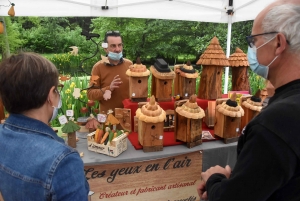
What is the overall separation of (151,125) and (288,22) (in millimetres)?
1257

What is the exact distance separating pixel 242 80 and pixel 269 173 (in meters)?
2.43

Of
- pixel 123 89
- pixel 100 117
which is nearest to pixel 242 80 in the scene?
pixel 123 89

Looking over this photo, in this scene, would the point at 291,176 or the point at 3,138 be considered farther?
the point at 3,138

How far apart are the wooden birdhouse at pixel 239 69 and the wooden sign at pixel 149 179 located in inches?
54.0

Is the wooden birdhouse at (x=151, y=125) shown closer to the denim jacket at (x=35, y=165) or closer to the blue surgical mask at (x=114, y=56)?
the blue surgical mask at (x=114, y=56)

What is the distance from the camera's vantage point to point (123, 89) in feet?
9.27

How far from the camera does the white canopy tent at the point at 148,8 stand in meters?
3.23

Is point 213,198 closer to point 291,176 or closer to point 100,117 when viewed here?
point 291,176

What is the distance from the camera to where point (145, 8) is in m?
3.56

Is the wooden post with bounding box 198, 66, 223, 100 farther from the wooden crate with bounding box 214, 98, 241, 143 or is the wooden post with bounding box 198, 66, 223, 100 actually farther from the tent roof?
the tent roof

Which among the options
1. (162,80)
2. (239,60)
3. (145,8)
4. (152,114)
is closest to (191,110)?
(152,114)

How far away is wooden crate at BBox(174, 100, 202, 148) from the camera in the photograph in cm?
208

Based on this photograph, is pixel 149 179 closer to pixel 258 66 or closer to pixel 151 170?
pixel 151 170

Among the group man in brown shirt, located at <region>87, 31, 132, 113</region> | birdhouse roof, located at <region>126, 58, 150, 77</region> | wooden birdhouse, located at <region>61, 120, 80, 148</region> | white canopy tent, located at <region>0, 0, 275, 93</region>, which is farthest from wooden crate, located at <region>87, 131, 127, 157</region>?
white canopy tent, located at <region>0, 0, 275, 93</region>
